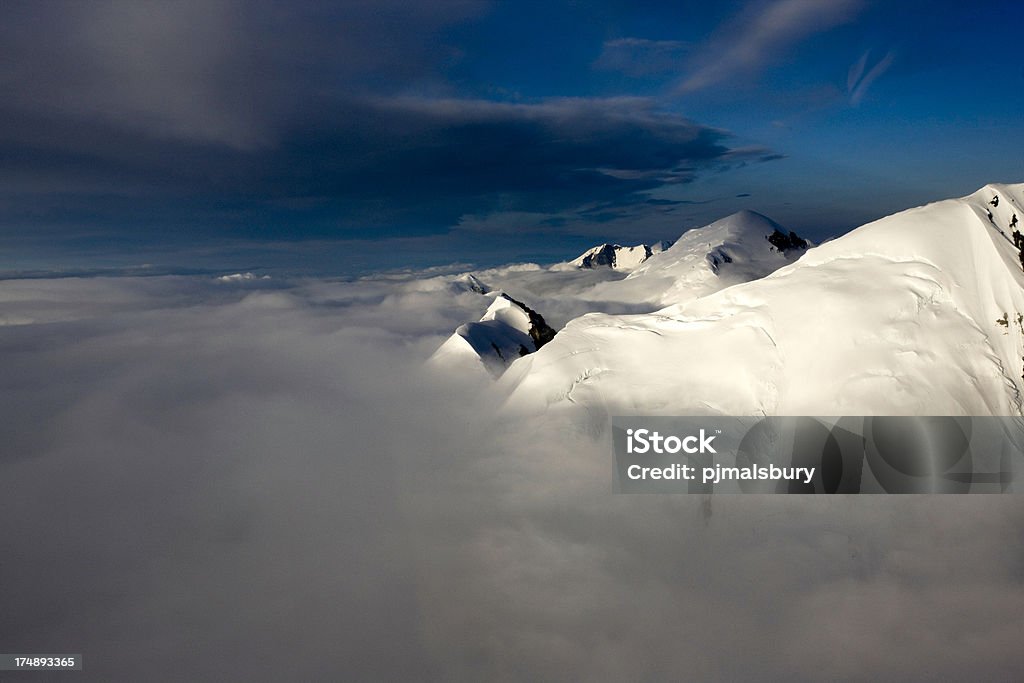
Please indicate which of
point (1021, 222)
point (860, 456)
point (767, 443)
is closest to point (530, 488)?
point (767, 443)

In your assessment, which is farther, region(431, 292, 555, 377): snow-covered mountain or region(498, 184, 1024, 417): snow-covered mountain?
region(431, 292, 555, 377): snow-covered mountain

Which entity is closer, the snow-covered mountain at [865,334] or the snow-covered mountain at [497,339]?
the snow-covered mountain at [865,334]

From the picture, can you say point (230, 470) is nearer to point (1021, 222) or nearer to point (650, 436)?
point (650, 436)

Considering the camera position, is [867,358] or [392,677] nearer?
[867,358]

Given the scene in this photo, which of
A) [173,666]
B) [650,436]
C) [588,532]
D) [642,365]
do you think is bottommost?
[173,666]

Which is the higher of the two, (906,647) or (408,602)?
(906,647)
